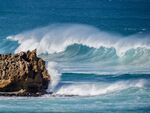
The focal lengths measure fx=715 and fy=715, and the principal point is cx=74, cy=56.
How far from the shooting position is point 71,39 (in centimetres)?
1081

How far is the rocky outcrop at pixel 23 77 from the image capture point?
9.72 metres

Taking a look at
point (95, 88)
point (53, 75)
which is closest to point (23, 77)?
point (53, 75)

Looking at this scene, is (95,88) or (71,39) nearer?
(95,88)

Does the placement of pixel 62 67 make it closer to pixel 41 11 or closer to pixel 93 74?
pixel 93 74

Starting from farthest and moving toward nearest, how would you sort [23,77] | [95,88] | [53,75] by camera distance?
[53,75]
[95,88]
[23,77]

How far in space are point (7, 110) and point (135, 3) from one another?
2940 mm

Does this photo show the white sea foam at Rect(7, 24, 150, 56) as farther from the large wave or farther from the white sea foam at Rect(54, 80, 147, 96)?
the white sea foam at Rect(54, 80, 147, 96)

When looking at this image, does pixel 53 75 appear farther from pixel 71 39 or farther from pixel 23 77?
pixel 71 39

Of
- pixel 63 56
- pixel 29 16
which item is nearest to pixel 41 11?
pixel 29 16

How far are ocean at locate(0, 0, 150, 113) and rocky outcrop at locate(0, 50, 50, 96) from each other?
116 millimetres

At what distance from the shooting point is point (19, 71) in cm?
977

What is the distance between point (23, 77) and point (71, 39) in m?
1.38

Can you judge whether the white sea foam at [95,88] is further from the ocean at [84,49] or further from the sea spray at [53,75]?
the sea spray at [53,75]

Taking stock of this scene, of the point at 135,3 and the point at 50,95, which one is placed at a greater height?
the point at 135,3
